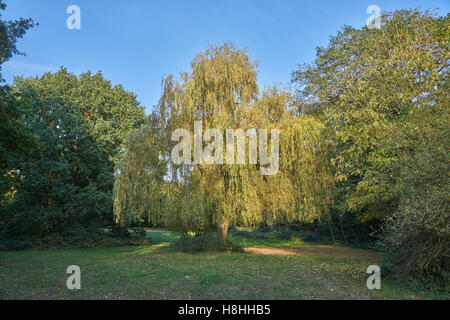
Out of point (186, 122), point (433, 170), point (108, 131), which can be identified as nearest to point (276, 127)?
point (186, 122)

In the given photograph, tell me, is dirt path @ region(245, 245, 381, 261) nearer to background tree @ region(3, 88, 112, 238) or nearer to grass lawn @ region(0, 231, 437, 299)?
grass lawn @ region(0, 231, 437, 299)

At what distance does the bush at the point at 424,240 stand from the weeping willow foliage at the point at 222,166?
5.57 m

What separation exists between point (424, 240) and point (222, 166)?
7.18m

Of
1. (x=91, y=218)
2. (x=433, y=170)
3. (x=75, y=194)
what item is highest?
(x=433, y=170)

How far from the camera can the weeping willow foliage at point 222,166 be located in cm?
1251

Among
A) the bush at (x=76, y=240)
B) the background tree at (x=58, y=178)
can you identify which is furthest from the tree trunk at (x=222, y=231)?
the bush at (x=76, y=240)

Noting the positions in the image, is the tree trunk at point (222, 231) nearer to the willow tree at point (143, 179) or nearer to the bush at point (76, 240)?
the willow tree at point (143, 179)

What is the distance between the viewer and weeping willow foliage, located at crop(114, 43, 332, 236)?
12508 mm

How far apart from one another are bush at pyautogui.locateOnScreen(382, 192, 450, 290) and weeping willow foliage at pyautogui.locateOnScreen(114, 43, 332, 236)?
557cm

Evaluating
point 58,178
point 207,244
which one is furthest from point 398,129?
point 58,178

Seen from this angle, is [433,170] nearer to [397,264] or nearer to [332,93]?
[397,264]

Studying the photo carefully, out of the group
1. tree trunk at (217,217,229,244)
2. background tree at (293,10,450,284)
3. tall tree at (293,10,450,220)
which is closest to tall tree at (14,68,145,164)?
tree trunk at (217,217,229,244)
